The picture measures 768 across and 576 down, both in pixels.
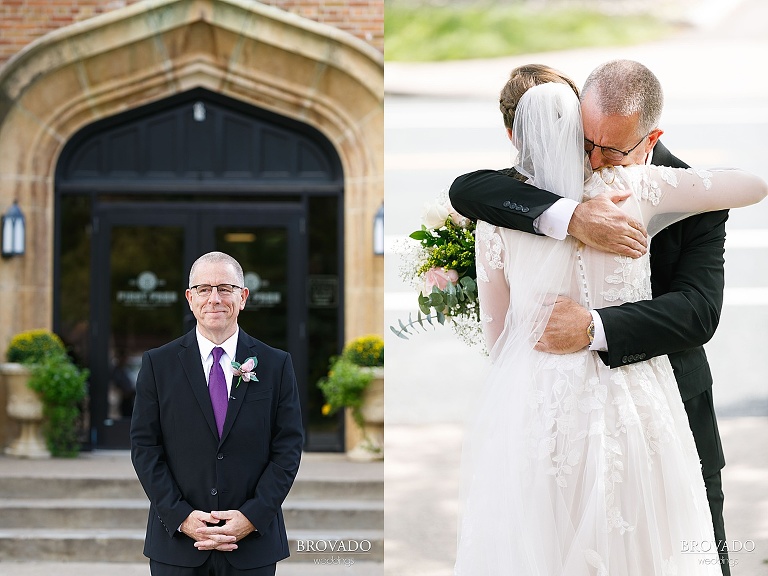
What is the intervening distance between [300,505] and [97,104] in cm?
395

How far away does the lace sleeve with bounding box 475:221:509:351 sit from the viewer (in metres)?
2.56

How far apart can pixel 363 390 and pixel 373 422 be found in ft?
0.89

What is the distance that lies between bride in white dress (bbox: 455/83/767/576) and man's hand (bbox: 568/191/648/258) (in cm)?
6

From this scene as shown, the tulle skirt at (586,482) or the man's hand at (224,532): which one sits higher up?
the tulle skirt at (586,482)

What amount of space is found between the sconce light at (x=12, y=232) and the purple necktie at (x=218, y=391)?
547 centimetres

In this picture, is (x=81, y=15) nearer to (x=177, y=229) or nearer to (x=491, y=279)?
(x=177, y=229)

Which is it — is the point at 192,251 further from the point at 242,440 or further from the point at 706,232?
the point at 706,232

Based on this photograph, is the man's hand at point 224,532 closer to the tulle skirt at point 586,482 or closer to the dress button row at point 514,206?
the tulle skirt at point 586,482

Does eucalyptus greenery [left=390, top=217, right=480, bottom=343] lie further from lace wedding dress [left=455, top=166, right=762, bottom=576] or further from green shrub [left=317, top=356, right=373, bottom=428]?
green shrub [left=317, top=356, right=373, bottom=428]

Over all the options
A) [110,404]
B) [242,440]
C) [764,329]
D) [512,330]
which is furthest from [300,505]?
[512,330]

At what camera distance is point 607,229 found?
2.38 meters

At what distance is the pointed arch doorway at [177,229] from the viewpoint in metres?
8.36

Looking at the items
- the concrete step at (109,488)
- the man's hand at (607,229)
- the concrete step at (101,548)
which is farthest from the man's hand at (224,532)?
the concrete step at (109,488)

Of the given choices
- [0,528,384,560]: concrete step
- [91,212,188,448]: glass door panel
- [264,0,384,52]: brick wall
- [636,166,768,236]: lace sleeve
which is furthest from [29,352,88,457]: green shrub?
[636,166,768,236]: lace sleeve
